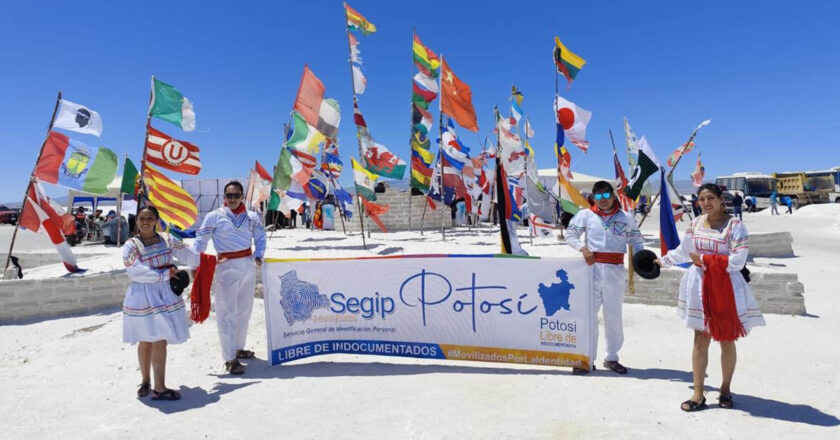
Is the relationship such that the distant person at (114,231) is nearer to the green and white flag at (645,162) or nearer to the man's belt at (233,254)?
the man's belt at (233,254)

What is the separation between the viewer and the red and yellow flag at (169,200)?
8.07 m

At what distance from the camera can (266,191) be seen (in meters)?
14.4

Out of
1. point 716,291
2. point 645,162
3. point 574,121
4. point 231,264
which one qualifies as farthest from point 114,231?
point 716,291

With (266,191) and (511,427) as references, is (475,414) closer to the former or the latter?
(511,427)

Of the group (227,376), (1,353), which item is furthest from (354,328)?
(1,353)

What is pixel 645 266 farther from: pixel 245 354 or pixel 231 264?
pixel 245 354

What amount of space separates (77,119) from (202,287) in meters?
5.76

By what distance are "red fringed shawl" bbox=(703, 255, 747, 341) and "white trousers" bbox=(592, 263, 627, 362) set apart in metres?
0.98

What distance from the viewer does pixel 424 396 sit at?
3629 mm

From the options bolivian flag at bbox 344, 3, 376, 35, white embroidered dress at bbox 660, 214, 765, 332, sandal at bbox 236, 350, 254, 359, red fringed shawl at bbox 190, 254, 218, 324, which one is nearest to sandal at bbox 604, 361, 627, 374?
white embroidered dress at bbox 660, 214, 765, 332

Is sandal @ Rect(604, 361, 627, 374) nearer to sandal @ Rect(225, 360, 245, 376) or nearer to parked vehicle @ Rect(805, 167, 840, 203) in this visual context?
sandal @ Rect(225, 360, 245, 376)

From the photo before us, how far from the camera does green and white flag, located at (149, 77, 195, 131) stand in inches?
328

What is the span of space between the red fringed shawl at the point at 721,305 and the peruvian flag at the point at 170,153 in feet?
26.3

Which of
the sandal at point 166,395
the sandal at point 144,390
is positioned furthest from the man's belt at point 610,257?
the sandal at point 144,390
